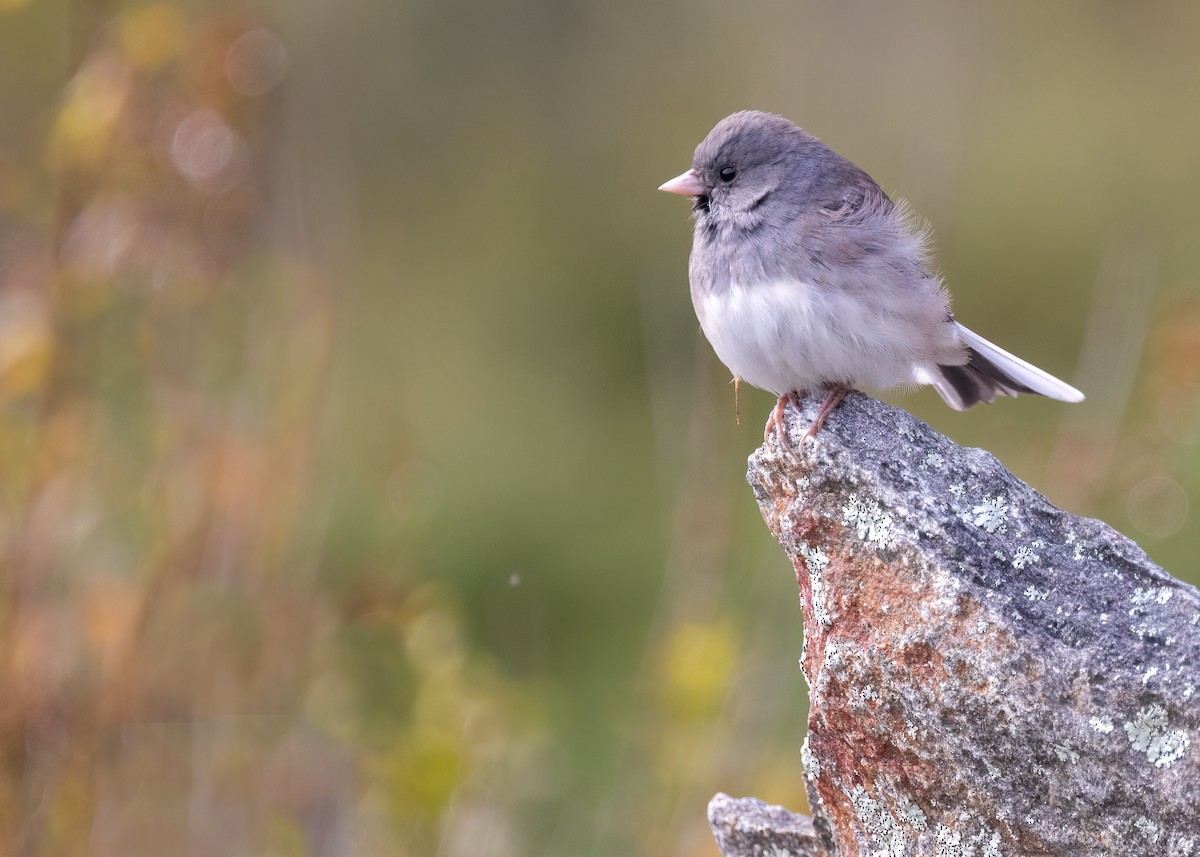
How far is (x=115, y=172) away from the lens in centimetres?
268

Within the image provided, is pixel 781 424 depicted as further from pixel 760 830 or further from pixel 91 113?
pixel 91 113

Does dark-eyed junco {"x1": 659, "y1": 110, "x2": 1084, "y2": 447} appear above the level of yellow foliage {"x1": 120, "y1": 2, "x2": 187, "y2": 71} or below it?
below

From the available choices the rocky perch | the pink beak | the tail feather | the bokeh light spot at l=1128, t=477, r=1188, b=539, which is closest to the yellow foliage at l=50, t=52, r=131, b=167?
the pink beak

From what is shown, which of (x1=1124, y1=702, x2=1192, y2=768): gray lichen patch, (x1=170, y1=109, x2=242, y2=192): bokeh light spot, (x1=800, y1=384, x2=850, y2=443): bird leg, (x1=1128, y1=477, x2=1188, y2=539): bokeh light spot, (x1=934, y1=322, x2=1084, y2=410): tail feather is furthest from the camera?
(x1=1128, y1=477, x2=1188, y2=539): bokeh light spot

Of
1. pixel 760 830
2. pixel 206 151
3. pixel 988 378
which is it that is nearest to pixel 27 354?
pixel 206 151

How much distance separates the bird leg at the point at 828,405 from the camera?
1751mm

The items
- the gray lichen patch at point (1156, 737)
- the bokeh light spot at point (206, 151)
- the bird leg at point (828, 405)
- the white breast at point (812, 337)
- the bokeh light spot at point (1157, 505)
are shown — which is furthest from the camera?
the bokeh light spot at point (1157, 505)

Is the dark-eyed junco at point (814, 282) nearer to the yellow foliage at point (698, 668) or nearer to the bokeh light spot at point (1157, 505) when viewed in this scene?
the yellow foliage at point (698, 668)

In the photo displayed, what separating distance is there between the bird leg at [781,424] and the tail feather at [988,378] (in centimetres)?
51

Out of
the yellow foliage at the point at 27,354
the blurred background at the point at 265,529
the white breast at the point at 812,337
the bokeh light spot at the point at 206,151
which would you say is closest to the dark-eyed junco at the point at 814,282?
the white breast at the point at 812,337

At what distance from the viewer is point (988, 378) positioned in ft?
8.13

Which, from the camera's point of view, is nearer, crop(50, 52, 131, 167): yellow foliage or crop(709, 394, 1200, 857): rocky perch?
crop(709, 394, 1200, 857): rocky perch

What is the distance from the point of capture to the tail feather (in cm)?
233

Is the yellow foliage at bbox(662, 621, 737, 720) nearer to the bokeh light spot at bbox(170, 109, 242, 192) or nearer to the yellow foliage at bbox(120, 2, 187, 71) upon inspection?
the bokeh light spot at bbox(170, 109, 242, 192)
